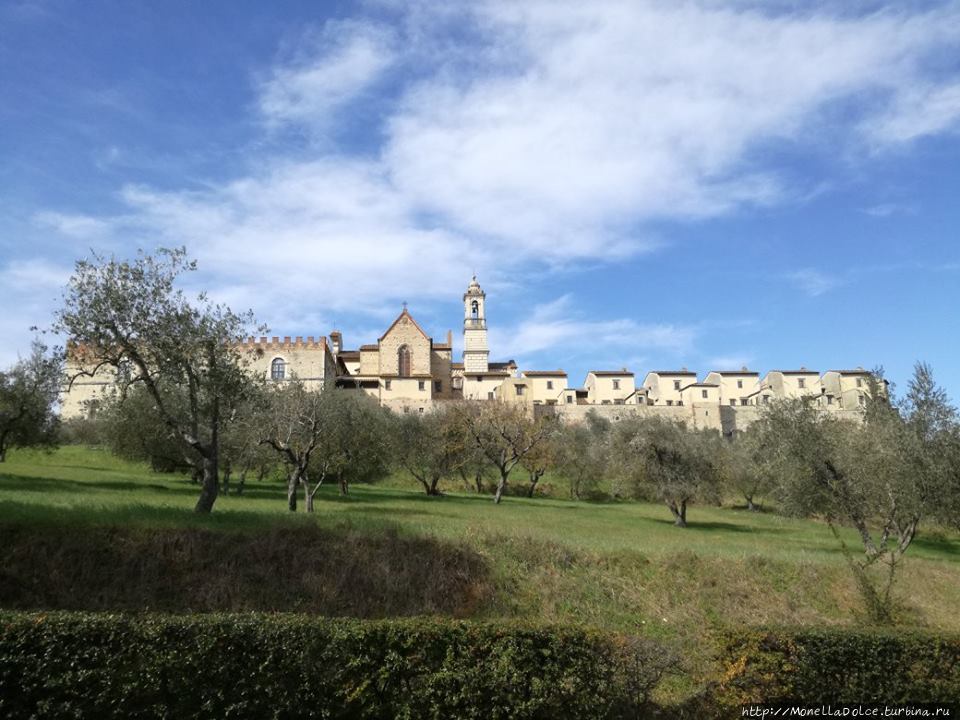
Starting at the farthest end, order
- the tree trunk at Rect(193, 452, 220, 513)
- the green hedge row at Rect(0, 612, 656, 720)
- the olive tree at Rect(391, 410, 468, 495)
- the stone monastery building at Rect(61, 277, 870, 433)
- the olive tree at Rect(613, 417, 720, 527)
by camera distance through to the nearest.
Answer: the stone monastery building at Rect(61, 277, 870, 433) < the olive tree at Rect(391, 410, 468, 495) < the olive tree at Rect(613, 417, 720, 527) < the tree trunk at Rect(193, 452, 220, 513) < the green hedge row at Rect(0, 612, 656, 720)

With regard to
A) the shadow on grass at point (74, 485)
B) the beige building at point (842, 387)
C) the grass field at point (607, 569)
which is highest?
the beige building at point (842, 387)

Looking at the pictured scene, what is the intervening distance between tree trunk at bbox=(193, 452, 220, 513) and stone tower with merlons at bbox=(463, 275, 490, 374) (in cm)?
7141

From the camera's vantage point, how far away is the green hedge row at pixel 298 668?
29.9 ft

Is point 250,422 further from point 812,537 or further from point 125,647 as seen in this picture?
point 812,537

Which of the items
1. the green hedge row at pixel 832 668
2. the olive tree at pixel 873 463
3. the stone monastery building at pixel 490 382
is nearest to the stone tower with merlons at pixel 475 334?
the stone monastery building at pixel 490 382

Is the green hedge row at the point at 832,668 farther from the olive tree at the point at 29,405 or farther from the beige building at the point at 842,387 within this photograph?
the beige building at the point at 842,387

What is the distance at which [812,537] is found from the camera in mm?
33000

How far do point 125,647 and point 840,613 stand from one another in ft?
60.0

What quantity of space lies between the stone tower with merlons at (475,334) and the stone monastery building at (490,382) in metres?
0.16

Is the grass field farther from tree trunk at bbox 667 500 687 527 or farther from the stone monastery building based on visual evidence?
the stone monastery building

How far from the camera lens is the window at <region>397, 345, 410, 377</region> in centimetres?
8558

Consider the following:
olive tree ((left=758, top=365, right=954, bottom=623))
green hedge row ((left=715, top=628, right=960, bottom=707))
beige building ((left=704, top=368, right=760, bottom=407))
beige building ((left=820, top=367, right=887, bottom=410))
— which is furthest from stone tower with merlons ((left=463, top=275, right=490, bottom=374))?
green hedge row ((left=715, top=628, right=960, bottom=707))

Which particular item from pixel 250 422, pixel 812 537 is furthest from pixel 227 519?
pixel 812 537

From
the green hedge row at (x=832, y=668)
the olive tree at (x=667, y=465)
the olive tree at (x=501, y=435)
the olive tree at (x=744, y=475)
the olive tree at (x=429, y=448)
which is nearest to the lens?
the green hedge row at (x=832, y=668)
